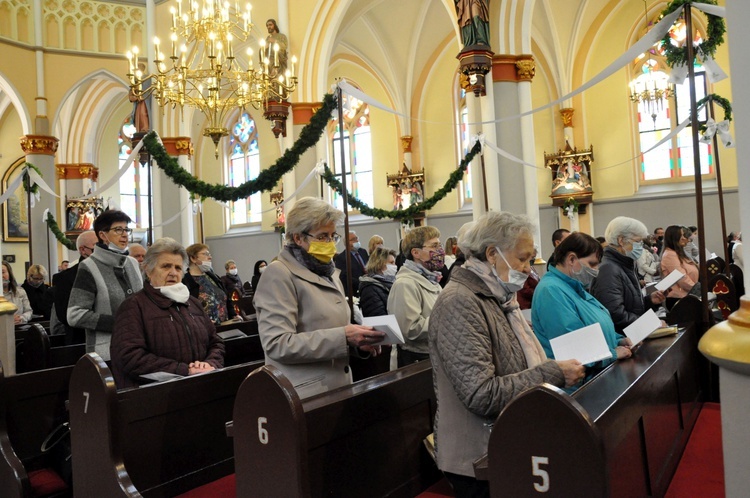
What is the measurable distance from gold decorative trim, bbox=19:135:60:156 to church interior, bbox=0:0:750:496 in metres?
0.06

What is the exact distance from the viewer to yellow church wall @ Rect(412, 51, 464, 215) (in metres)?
16.3

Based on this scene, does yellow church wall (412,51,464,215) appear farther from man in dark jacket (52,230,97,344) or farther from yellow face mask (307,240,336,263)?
yellow face mask (307,240,336,263)

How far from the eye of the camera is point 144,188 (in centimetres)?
1967

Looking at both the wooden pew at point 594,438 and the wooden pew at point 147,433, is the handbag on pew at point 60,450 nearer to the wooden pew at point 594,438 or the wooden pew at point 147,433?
the wooden pew at point 147,433

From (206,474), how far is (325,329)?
1.14 meters

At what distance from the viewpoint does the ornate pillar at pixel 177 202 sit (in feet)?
43.9

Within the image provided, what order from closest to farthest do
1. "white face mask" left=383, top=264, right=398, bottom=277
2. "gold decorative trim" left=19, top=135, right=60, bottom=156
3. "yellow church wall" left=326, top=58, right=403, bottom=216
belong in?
1. "white face mask" left=383, top=264, right=398, bottom=277
2. "gold decorative trim" left=19, top=135, right=60, bottom=156
3. "yellow church wall" left=326, top=58, right=403, bottom=216

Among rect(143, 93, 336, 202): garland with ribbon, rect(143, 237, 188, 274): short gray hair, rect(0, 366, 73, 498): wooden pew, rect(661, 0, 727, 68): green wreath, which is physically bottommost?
rect(0, 366, 73, 498): wooden pew

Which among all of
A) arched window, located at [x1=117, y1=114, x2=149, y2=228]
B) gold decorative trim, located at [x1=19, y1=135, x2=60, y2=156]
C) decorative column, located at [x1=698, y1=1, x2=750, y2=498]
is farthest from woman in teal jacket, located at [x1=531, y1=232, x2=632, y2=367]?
arched window, located at [x1=117, y1=114, x2=149, y2=228]

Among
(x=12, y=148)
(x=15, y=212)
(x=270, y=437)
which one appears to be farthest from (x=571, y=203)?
(x=12, y=148)

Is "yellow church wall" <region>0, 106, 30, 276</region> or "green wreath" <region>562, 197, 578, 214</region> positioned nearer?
"green wreath" <region>562, 197, 578, 214</region>

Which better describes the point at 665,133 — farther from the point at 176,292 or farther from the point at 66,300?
the point at 176,292

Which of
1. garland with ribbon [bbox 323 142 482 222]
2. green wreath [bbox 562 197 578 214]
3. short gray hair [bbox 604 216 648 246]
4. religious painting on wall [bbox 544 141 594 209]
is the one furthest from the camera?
religious painting on wall [bbox 544 141 594 209]

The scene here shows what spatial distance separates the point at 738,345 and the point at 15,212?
21539 millimetres
